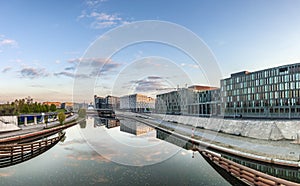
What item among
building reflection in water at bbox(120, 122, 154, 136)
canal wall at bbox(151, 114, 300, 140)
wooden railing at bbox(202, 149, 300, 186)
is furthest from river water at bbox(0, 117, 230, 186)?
building reflection in water at bbox(120, 122, 154, 136)

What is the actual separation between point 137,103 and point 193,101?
5934cm

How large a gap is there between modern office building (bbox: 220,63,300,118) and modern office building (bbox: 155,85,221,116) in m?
7.92

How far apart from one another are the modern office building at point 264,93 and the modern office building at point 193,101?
7.92 meters

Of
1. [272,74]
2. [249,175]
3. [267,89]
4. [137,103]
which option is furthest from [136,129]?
[137,103]

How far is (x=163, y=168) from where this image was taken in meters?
17.0

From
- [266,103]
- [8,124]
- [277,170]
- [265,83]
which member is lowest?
[277,170]

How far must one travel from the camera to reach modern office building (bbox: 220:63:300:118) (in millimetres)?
50750

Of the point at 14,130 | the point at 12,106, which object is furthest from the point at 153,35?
the point at 12,106

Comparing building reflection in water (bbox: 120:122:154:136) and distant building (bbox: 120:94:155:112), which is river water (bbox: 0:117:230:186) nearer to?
building reflection in water (bbox: 120:122:154:136)

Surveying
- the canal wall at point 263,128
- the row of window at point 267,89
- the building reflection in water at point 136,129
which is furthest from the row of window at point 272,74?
the building reflection in water at point 136,129

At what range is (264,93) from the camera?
56688mm

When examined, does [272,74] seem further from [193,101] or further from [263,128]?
[193,101]

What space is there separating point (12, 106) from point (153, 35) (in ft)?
148

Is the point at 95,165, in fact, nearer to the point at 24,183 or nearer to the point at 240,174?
the point at 24,183
